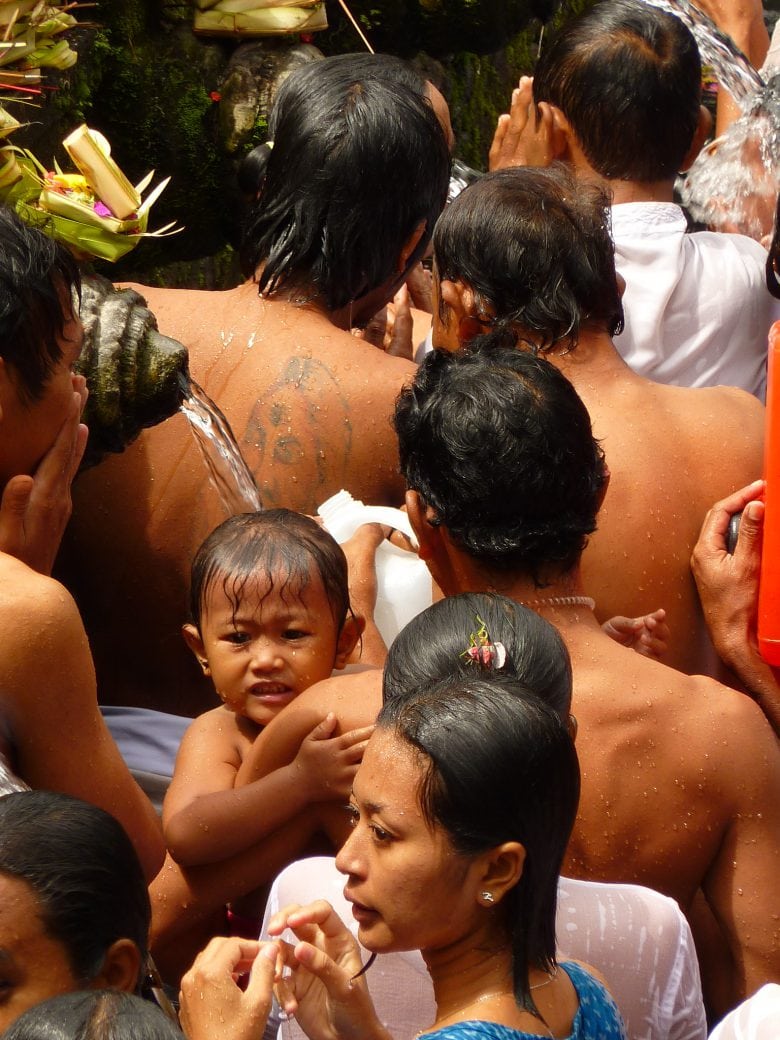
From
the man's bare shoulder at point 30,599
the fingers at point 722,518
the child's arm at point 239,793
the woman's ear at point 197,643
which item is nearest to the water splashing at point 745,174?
the fingers at point 722,518

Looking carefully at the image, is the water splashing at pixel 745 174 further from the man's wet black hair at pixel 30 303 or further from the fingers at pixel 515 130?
the man's wet black hair at pixel 30 303

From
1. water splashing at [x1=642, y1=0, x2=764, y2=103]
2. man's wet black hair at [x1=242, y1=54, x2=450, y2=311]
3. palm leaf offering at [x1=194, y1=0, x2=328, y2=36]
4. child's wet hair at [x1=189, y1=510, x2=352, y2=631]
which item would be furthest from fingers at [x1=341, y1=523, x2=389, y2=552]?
water splashing at [x1=642, y1=0, x2=764, y2=103]

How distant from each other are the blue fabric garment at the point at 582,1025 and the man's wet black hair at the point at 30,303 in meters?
1.50

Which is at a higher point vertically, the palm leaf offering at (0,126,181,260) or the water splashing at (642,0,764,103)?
the palm leaf offering at (0,126,181,260)

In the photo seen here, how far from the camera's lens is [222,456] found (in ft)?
12.7

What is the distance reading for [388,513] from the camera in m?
3.67

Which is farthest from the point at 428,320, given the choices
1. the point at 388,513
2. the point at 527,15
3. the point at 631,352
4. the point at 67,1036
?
the point at 67,1036

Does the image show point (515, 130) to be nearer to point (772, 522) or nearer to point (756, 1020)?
point (772, 522)

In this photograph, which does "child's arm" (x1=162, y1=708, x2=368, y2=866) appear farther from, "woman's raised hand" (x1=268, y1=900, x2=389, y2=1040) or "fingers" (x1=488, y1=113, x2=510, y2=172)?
"fingers" (x1=488, y1=113, x2=510, y2=172)

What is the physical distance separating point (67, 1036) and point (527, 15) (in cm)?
547

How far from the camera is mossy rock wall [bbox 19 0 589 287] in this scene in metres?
5.14

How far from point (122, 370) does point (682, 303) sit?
1.48 meters

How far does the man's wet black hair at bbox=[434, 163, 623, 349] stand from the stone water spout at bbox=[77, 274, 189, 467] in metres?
0.71

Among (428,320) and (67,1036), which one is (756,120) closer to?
(428,320)
